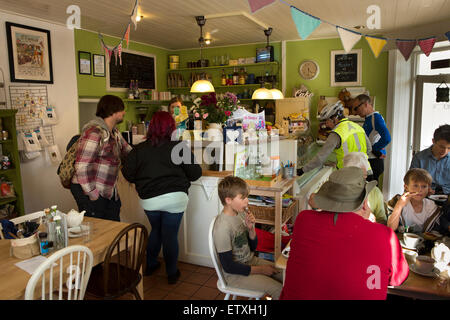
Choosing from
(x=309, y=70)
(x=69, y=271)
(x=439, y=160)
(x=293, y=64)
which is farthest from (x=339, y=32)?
(x=69, y=271)

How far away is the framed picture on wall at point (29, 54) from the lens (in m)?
4.29

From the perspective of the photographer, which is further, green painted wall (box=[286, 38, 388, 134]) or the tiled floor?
green painted wall (box=[286, 38, 388, 134])

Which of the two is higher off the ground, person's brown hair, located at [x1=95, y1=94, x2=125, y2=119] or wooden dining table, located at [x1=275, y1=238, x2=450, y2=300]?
person's brown hair, located at [x1=95, y1=94, x2=125, y2=119]

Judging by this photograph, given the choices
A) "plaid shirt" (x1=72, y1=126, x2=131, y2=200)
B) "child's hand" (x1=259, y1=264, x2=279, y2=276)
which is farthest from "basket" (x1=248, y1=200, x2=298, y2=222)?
"plaid shirt" (x1=72, y1=126, x2=131, y2=200)

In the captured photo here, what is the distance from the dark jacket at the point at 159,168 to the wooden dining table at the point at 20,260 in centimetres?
48

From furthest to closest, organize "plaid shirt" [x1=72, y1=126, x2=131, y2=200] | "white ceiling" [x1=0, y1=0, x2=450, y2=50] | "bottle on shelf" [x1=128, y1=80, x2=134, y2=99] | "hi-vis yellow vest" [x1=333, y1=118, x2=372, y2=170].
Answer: "bottle on shelf" [x1=128, y1=80, x2=134, y2=99]
"white ceiling" [x1=0, y1=0, x2=450, y2=50]
"hi-vis yellow vest" [x1=333, y1=118, x2=372, y2=170]
"plaid shirt" [x1=72, y1=126, x2=131, y2=200]

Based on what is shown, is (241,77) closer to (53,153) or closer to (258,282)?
(53,153)

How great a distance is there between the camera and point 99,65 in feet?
18.6

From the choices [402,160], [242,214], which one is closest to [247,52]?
A: [402,160]

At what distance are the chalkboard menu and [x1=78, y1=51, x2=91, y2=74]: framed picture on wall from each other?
0.51 meters

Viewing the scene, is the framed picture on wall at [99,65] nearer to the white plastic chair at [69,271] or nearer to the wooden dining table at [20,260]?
the wooden dining table at [20,260]

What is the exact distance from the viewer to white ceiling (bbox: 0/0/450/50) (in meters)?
4.03

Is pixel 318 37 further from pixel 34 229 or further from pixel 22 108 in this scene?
pixel 34 229

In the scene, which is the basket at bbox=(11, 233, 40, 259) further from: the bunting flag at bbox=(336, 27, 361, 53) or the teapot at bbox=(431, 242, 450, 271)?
the bunting flag at bbox=(336, 27, 361, 53)
